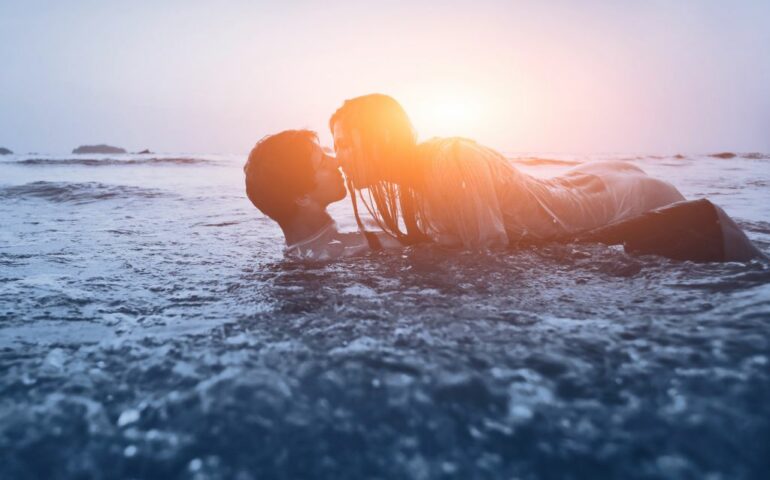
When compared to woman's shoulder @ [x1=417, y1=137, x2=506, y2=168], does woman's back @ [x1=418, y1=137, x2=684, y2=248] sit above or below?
below

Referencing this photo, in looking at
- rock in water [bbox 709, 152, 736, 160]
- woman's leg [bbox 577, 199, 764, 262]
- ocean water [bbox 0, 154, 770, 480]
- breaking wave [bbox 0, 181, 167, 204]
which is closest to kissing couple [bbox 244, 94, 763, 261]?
woman's leg [bbox 577, 199, 764, 262]

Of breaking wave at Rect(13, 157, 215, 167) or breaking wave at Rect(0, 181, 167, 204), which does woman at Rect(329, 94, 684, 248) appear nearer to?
breaking wave at Rect(0, 181, 167, 204)

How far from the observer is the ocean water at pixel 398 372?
1.38m

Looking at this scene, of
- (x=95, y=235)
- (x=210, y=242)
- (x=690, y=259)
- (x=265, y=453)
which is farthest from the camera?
(x=95, y=235)

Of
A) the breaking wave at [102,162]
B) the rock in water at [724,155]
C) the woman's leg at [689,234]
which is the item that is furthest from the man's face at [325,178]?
the rock in water at [724,155]

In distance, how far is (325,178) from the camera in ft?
13.1

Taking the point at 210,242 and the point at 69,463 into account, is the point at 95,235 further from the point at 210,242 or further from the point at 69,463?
the point at 69,463

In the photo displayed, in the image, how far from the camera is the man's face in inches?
156

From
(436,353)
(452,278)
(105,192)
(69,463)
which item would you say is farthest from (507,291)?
(105,192)

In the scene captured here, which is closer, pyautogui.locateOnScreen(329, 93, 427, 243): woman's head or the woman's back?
pyautogui.locateOnScreen(329, 93, 427, 243): woman's head

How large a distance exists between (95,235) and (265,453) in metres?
4.98

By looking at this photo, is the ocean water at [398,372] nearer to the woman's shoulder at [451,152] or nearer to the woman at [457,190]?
the woman at [457,190]

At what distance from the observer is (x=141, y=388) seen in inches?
70.6

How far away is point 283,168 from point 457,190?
1434mm
